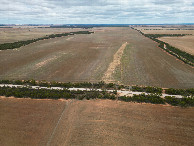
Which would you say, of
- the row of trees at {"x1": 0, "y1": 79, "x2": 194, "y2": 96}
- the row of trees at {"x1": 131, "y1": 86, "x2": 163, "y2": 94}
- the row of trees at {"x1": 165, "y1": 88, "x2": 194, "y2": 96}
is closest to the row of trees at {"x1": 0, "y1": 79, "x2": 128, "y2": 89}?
the row of trees at {"x1": 0, "y1": 79, "x2": 194, "y2": 96}

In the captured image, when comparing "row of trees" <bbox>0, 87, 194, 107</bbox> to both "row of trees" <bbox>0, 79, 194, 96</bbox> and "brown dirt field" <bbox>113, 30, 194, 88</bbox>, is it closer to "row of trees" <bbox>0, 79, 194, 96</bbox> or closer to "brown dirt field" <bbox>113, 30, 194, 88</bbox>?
"row of trees" <bbox>0, 79, 194, 96</bbox>

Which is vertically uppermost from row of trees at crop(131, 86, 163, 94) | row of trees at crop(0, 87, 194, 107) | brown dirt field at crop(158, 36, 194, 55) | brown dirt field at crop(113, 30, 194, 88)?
brown dirt field at crop(158, 36, 194, 55)

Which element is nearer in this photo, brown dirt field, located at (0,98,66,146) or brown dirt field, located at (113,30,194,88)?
brown dirt field, located at (0,98,66,146)

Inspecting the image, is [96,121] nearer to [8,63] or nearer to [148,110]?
[148,110]

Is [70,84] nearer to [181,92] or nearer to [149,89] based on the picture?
[149,89]

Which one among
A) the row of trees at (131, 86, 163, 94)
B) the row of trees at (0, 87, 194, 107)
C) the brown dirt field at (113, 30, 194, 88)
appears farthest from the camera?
the brown dirt field at (113, 30, 194, 88)

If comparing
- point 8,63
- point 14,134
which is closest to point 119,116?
point 14,134

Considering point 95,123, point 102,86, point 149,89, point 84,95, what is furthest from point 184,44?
point 95,123
